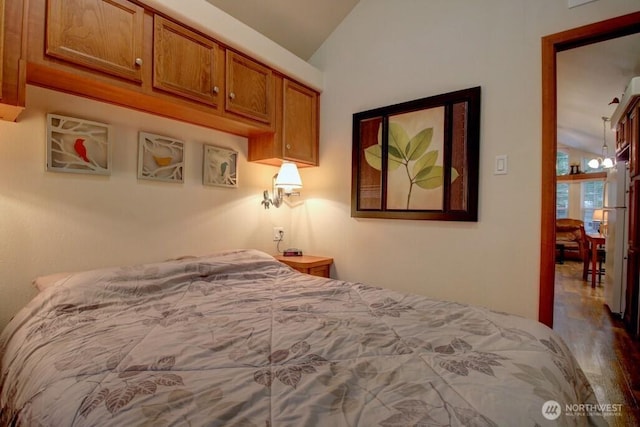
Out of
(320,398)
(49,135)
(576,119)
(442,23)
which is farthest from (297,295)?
(576,119)

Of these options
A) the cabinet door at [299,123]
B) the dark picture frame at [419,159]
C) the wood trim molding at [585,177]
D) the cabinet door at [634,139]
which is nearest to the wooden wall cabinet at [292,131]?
the cabinet door at [299,123]

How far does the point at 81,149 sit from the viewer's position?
1.73m

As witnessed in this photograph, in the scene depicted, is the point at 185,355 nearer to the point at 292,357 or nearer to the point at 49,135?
the point at 292,357

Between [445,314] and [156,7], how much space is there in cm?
214

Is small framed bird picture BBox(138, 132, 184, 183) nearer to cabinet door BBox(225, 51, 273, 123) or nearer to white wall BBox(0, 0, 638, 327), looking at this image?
white wall BBox(0, 0, 638, 327)

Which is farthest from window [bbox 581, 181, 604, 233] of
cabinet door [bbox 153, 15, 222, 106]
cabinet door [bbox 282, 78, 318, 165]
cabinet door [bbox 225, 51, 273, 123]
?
cabinet door [bbox 153, 15, 222, 106]

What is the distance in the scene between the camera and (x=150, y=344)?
3.23 feet

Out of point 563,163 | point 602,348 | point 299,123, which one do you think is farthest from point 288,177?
point 563,163

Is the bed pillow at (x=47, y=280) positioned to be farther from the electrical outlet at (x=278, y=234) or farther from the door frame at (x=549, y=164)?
the door frame at (x=549, y=164)

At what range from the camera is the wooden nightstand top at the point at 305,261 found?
2.56 meters

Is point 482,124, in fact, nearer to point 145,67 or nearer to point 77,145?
point 145,67

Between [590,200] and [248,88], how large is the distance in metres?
9.62

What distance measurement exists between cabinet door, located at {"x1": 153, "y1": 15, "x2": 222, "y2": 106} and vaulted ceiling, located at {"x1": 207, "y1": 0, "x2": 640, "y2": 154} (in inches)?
23.6

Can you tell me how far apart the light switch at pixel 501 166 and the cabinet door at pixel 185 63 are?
6.12 feet
